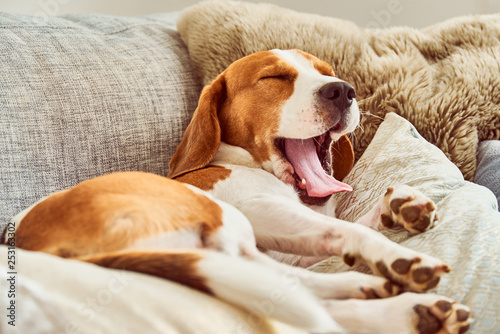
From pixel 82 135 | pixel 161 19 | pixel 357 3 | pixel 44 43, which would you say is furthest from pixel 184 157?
pixel 357 3

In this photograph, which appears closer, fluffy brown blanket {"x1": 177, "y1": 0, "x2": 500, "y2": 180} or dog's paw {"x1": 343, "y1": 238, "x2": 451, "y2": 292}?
dog's paw {"x1": 343, "y1": 238, "x2": 451, "y2": 292}

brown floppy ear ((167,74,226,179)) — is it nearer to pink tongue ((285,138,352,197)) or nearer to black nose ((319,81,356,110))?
pink tongue ((285,138,352,197))

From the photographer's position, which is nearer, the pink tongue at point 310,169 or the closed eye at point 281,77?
the pink tongue at point 310,169

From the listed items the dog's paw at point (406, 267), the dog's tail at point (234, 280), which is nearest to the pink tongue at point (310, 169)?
the dog's paw at point (406, 267)

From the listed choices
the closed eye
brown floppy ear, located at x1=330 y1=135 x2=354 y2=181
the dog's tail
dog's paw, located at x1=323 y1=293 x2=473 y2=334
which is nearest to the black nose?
the closed eye

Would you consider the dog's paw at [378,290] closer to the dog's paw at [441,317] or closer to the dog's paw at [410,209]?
the dog's paw at [441,317]

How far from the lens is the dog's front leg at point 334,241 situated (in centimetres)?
93

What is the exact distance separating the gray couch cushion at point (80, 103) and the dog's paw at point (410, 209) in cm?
92

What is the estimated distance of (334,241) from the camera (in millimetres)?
1086

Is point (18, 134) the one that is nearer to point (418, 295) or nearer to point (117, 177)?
point (117, 177)

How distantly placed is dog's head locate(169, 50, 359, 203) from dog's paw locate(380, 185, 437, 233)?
Result: 0.91ft

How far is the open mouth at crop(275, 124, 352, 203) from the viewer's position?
143 cm

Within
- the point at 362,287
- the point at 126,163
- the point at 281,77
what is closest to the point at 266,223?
the point at 362,287

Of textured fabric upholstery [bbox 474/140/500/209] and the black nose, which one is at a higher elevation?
the black nose
